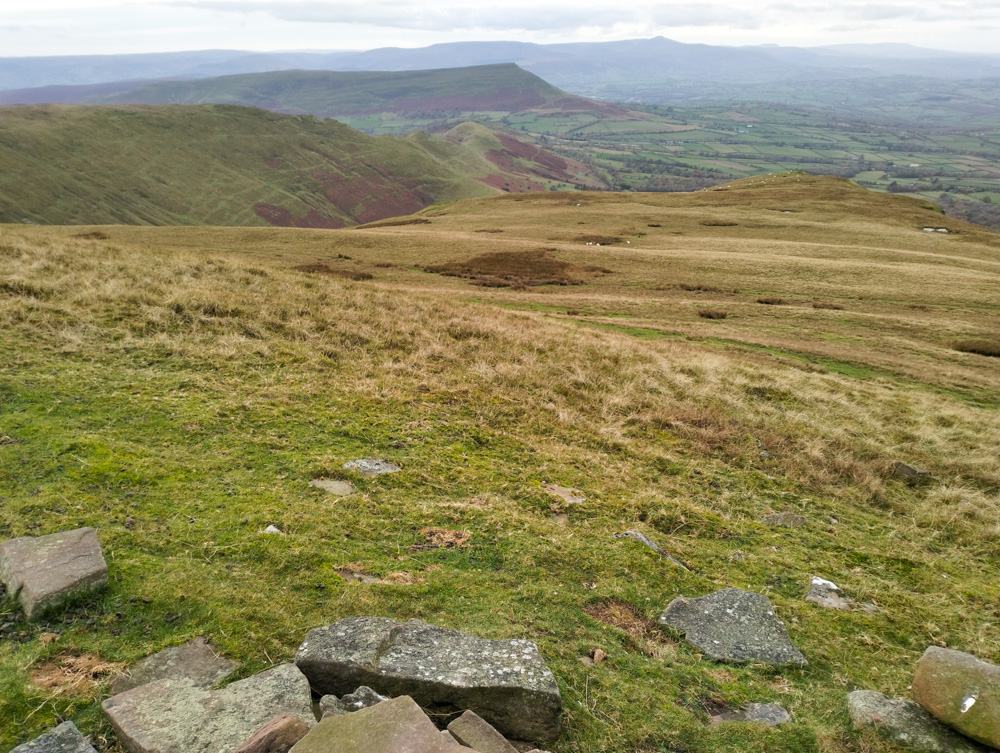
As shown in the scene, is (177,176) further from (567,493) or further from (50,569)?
(50,569)

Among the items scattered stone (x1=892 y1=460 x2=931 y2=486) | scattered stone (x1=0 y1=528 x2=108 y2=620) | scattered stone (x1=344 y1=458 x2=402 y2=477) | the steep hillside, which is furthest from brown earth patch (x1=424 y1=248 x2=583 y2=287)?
the steep hillside

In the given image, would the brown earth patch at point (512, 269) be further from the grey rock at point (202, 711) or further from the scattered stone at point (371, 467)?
the grey rock at point (202, 711)

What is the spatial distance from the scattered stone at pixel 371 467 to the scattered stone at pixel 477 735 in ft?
21.6

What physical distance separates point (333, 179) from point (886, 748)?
20037 centimetres

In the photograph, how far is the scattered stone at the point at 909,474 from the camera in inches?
644

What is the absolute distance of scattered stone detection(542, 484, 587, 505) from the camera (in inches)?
472

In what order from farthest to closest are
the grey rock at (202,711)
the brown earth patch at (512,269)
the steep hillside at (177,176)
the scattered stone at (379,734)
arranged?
the steep hillside at (177,176), the brown earth patch at (512,269), the grey rock at (202,711), the scattered stone at (379,734)

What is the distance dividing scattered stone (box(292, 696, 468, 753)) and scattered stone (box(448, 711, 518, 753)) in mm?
605

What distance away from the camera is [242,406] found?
1291 centimetres

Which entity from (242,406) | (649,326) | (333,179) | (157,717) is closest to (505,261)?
(649,326)

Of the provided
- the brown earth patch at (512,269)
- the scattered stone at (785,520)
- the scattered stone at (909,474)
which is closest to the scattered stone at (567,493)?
the scattered stone at (785,520)

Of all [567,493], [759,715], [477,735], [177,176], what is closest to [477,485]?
[567,493]

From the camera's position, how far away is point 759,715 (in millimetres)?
6836

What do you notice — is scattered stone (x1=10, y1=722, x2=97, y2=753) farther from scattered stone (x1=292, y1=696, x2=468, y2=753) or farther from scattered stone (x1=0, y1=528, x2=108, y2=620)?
scattered stone (x1=0, y1=528, x2=108, y2=620)
